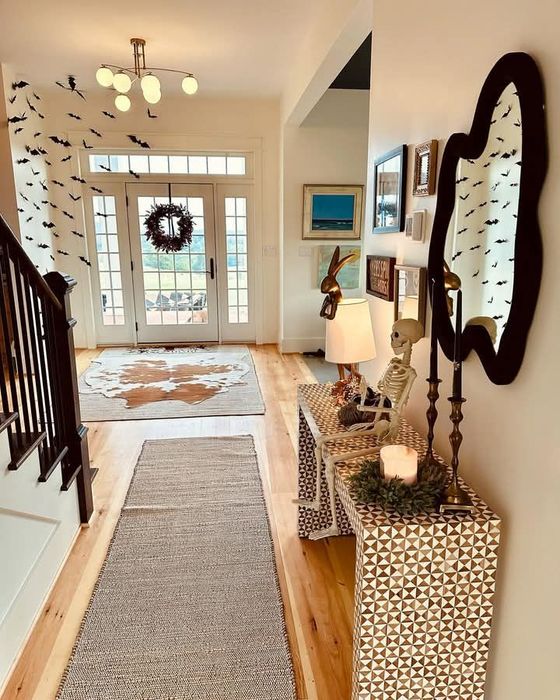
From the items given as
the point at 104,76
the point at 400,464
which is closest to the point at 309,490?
the point at 400,464

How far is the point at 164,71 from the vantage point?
4605 mm

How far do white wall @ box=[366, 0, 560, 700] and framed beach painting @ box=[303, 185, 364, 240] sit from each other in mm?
3812

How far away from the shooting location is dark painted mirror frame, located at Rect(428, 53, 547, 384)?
3.39 ft

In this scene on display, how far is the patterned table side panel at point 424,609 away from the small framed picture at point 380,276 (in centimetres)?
112

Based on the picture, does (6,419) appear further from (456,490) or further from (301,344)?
(301,344)

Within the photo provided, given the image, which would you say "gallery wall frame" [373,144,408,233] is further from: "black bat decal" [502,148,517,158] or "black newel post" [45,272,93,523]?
"black newel post" [45,272,93,523]

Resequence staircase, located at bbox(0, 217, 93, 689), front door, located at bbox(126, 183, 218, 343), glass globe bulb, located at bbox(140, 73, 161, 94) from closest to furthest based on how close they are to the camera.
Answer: staircase, located at bbox(0, 217, 93, 689)
glass globe bulb, located at bbox(140, 73, 161, 94)
front door, located at bbox(126, 183, 218, 343)

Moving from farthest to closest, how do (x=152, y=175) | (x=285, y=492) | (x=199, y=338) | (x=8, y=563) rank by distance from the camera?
(x=199, y=338) → (x=152, y=175) → (x=285, y=492) → (x=8, y=563)

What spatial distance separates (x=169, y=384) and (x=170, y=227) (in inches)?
83.7

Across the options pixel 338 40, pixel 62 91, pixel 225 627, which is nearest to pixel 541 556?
pixel 225 627

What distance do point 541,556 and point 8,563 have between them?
1.58m

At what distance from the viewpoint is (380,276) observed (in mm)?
2191

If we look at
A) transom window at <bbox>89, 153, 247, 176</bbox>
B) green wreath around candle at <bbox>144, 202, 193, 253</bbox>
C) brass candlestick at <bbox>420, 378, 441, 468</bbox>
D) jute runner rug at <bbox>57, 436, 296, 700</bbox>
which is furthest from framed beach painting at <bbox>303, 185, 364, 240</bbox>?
brass candlestick at <bbox>420, 378, 441, 468</bbox>

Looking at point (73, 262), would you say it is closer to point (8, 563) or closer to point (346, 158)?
point (346, 158)
